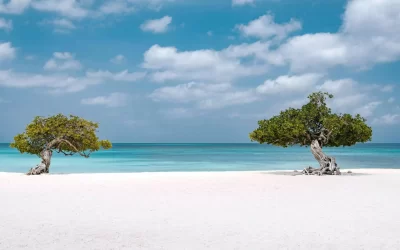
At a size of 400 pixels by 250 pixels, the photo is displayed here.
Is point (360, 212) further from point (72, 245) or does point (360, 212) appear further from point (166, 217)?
point (72, 245)

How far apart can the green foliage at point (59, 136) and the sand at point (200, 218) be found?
10001mm

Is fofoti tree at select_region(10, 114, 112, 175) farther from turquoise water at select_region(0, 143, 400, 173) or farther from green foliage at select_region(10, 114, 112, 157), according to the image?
turquoise water at select_region(0, 143, 400, 173)

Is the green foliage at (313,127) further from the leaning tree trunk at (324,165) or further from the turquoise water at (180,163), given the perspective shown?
the turquoise water at (180,163)

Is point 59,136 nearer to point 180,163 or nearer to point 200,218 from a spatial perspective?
point 200,218

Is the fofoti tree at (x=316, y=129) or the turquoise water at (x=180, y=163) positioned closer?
the fofoti tree at (x=316, y=129)

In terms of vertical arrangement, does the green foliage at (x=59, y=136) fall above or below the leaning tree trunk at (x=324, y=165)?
above

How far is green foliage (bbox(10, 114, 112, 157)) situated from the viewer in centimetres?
2730

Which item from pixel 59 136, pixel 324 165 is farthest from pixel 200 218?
pixel 59 136

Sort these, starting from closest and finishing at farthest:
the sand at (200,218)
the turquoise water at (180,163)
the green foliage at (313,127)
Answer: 1. the sand at (200,218)
2. the green foliage at (313,127)
3. the turquoise water at (180,163)

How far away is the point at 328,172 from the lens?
25.9 m

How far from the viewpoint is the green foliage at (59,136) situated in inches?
1075

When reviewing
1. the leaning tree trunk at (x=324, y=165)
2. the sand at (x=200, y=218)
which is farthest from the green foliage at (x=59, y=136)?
the leaning tree trunk at (x=324, y=165)

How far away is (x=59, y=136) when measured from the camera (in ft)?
89.9

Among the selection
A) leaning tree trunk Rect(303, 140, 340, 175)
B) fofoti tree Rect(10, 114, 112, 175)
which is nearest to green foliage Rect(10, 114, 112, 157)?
fofoti tree Rect(10, 114, 112, 175)
